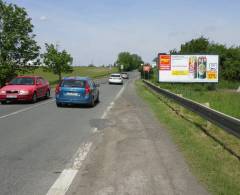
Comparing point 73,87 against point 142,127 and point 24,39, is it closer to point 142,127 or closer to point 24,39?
point 142,127

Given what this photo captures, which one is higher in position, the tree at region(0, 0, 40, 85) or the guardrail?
the tree at region(0, 0, 40, 85)

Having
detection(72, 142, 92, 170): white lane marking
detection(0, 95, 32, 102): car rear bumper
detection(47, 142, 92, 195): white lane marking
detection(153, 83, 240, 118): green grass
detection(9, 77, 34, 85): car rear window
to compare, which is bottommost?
detection(153, 83, 240, 118): green grass

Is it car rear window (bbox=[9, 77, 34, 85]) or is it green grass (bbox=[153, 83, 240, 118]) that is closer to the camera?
green grass (bbox=[153, 83, 240, 118])

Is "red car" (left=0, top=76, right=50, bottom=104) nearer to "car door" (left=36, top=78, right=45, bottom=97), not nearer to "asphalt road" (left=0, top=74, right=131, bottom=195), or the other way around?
"car door" (left=36, top=78, right=45, bottom=97)

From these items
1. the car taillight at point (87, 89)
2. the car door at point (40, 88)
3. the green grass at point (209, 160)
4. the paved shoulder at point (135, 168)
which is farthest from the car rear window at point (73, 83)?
the paved shoulder at point (135, 168)

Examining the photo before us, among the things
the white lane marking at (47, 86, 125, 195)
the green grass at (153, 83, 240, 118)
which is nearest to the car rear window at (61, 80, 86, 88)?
the green grass at (153, 83, 240, 118)

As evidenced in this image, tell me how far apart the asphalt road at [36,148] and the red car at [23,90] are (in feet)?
22.5

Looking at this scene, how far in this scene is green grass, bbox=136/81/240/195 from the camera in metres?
5.94

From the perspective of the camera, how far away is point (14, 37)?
4609 cm

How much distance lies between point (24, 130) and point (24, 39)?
36893 mm

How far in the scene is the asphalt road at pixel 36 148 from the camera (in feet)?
19.9

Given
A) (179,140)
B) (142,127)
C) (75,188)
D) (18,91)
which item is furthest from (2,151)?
(18,91)

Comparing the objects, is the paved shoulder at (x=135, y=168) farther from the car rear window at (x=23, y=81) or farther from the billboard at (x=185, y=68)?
the billboard at (x=185, y=68)

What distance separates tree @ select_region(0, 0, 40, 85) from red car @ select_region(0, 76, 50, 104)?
23.2 metres
